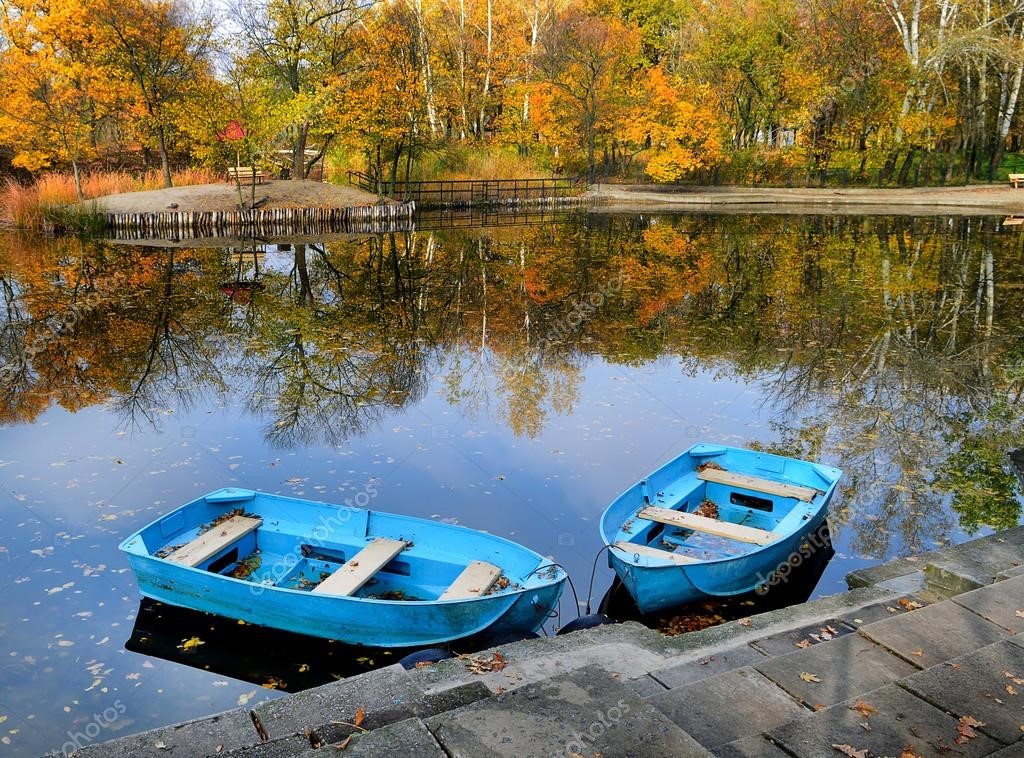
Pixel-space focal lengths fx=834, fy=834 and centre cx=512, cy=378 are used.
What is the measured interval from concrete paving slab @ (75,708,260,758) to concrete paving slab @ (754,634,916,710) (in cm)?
319

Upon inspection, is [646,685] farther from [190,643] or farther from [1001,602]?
[190,643]

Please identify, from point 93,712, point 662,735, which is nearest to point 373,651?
point 93,712

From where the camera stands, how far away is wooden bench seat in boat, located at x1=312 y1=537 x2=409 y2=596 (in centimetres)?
712

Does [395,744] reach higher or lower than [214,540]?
higher

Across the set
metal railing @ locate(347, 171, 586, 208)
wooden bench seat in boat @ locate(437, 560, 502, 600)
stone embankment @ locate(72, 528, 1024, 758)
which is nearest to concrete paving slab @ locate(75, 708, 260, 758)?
stone embankment @ locate(72, 528, 1024, 758)

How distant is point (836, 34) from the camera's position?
46.4m

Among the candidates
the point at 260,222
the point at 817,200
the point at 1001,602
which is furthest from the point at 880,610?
the point at 817,200

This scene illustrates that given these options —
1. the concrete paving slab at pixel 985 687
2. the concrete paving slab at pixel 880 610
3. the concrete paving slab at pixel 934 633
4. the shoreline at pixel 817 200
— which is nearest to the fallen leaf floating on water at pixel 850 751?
the concrete paving slab at pixel 985 687

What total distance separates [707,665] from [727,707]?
1.17 meters

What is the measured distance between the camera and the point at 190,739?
4875mm

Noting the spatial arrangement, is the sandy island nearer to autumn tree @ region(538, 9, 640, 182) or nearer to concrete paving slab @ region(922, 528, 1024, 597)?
autumn tree @ region(538, 9, 640, 182)

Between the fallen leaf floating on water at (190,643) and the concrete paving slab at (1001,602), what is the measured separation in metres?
6.08

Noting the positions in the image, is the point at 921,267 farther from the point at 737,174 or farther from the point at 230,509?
the point at 737,174

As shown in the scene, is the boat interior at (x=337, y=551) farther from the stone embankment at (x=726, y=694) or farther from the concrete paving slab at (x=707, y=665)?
the concrete paving slab at (x=707, y=665)
